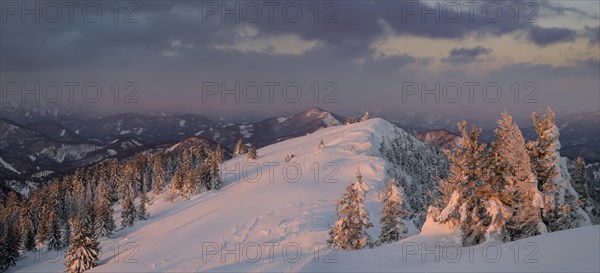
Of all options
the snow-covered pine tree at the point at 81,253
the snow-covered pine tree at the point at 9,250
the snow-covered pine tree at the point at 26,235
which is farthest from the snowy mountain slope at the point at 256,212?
the snow-covered pine tree at the point at 26,235

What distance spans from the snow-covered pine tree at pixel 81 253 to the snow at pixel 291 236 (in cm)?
178

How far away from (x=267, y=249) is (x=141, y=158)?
4516 inches

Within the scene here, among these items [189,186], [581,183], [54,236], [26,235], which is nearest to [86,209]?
[54,236]

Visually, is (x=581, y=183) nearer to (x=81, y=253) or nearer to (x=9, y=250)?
(x=81, y=253)

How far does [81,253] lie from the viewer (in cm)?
4616

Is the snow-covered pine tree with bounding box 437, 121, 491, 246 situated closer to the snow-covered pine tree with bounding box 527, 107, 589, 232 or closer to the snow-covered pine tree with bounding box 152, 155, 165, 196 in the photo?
the snow-covered pine tree with bounding box 527, 107, 589, 232

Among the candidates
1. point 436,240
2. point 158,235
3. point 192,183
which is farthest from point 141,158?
point 436,240

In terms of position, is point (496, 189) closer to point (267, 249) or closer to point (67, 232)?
point (267, 249)

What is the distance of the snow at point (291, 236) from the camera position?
58.7 feet

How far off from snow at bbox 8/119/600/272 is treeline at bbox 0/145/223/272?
9.05 feet

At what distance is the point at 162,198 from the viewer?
91562mm

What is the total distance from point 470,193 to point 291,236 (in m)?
22.7

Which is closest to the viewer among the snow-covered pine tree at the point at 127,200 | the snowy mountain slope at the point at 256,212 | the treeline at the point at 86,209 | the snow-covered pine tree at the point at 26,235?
the snowy mountain slope at the point at 256,212

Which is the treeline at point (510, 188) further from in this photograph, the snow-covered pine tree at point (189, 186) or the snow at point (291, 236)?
the snow-covered pine tree at point (189, 186)
